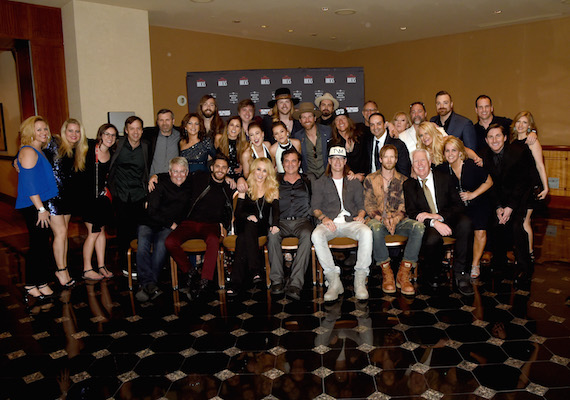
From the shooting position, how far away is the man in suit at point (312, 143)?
215 inches

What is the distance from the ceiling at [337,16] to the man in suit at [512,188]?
3551 millimetres

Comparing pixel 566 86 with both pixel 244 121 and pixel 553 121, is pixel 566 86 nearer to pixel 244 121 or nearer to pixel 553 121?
pixel 553 121

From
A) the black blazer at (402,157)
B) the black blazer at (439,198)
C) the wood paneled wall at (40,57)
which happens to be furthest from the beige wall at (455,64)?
the black blazer at (439,198)

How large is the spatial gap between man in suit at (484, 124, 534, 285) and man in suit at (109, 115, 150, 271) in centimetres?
370

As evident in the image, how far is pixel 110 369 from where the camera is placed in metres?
3.26

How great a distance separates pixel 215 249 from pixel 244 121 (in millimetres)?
1755

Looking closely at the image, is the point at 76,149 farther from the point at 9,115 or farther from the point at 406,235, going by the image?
the point at 9,115

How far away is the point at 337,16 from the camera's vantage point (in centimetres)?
839

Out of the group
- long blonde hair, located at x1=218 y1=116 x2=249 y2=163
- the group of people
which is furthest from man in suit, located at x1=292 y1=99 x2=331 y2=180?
long blonde hair, located at x1=218 y1=116 x2=249 y2=163

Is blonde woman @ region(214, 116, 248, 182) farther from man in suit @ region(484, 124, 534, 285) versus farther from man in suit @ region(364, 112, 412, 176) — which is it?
man in suit @ region(484, 124, 534, 285)

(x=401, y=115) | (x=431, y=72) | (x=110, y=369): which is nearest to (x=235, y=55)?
(x=431, y=72)

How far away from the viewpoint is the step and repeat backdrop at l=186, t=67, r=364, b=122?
8.41 metres

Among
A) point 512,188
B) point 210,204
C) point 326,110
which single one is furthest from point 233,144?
point 512,188

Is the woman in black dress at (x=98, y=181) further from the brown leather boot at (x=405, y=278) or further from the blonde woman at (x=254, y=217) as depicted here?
the brown leather boot at (x=405, y=278)
